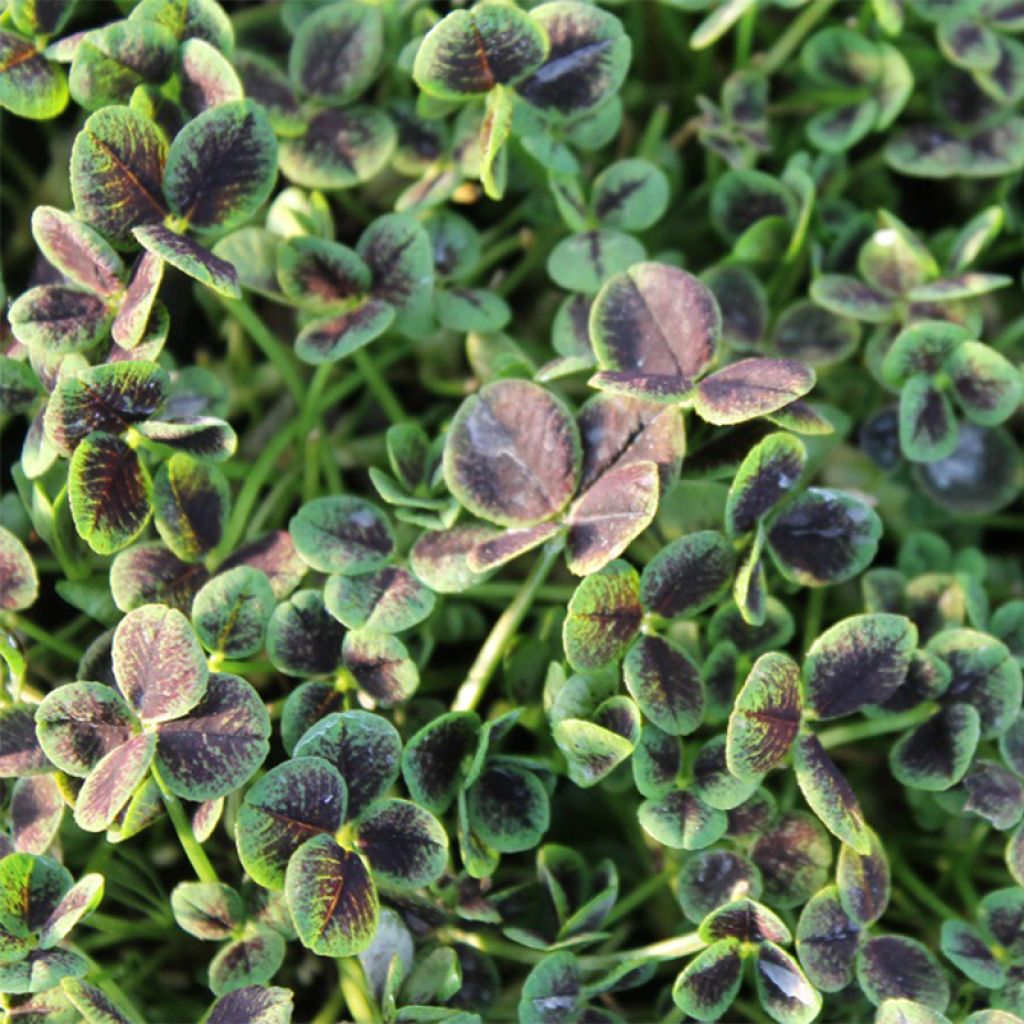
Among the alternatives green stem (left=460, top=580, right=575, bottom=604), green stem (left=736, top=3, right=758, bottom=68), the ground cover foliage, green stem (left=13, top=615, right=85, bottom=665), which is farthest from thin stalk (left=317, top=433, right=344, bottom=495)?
green stem (left=736, top=3, right=758, bottom=68)

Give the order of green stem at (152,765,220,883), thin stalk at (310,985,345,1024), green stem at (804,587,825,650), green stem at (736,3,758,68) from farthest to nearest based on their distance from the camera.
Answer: green stem at (736,3,758,68) < green stem at (804,587,825,650) < thin stalk at (310,985,345,1024) < green stem at (152,765,220,883)

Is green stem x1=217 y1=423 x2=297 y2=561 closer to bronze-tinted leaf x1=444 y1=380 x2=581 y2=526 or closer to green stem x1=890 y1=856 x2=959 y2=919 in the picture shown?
bronze-tinted leaf x1=444 y1=380 x2=581 y2=526

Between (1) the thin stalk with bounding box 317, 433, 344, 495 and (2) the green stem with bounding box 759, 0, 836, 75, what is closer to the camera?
(1) the thin stalk with bounding box 317, 433, 344, 495

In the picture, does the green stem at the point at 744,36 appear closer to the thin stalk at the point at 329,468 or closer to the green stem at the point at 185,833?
the thin stalk at the point at 329,468

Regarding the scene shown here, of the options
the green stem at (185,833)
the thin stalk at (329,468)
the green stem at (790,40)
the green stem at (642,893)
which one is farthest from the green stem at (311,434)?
the green stem at (790,40)

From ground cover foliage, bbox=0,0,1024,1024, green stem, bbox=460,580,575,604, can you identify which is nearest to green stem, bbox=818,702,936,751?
ground cover foliage, bbox=0,0,1024,1024

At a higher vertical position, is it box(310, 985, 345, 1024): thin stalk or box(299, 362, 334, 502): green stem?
box(299, 362, 334, 502): green stem

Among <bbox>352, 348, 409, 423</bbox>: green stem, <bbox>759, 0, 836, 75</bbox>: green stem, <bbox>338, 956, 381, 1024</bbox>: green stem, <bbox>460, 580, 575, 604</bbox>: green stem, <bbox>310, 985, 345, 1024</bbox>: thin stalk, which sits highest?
<bbox>759, 0, 836, 75</bbox>: green stem

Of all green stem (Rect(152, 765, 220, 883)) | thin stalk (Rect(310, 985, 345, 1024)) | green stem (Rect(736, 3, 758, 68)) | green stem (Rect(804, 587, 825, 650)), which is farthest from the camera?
green stem (Rect(736, 3, 758, 68))

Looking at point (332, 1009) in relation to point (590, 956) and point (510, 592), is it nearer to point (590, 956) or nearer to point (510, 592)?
point (590, 956)
